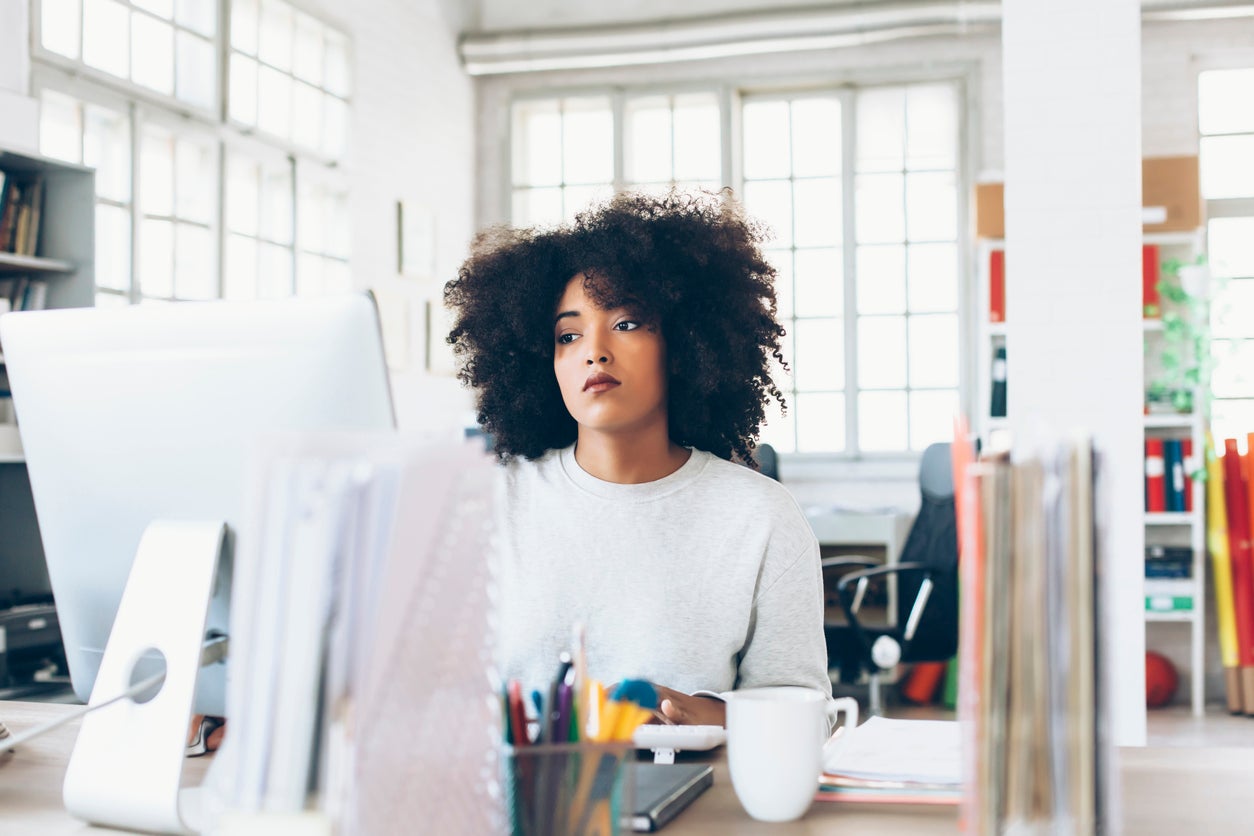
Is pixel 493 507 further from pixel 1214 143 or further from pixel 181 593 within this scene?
pixel 1214 143

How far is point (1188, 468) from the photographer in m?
4.93

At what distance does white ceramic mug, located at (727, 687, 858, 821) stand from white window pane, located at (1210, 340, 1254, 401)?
518 centimetres

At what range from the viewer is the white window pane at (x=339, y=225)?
18.7ft

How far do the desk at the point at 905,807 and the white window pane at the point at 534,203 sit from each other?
18.9 ft

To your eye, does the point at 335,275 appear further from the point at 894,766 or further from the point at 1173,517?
the point at 894,766

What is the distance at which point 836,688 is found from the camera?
16.0 ft

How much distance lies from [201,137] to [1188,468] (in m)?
4.28

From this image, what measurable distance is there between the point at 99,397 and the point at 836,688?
416 centimetres

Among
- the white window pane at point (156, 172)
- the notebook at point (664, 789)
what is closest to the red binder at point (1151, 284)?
the white window pane at point (156, 172)

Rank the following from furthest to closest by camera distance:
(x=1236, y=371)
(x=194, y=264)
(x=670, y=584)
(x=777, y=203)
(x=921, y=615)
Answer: (x=777, y=203) < (x=1236, y=371) < (x=194, y=264) < (x=921, y=615) < (x=670, y=584)

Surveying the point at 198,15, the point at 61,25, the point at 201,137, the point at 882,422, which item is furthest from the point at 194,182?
the point at 882,422

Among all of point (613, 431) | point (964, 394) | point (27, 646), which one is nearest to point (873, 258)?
point (964, 394)

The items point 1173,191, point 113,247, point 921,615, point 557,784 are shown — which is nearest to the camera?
point 557,784

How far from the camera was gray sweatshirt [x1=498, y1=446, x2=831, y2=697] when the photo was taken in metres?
1.58
